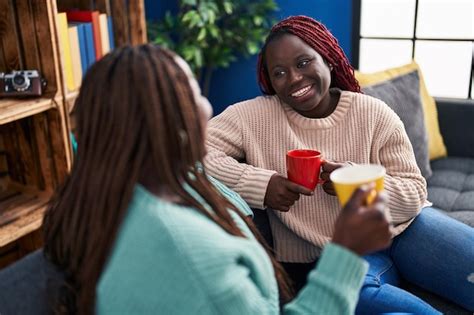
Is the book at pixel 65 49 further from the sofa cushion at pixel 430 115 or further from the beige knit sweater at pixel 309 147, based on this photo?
the sofa cushion at pixel 430 115

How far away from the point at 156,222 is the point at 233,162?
2.21ft

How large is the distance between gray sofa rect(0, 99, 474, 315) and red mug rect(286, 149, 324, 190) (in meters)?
0.23

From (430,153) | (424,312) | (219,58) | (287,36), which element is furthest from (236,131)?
(219,58)

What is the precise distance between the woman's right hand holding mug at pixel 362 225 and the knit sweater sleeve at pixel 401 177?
1.81 ft

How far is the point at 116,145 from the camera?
0.78 metres

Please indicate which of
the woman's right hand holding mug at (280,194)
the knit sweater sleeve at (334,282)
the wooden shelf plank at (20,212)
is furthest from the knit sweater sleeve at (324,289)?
the wooden shelf plank at (20,212)

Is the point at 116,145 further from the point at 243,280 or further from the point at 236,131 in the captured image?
the point at 236,131

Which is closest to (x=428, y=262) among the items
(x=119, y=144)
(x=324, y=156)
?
(x=324, y=156)

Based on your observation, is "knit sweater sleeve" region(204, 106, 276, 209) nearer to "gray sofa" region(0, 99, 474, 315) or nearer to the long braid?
"gray sofa" region(0, 99, 474, 315)

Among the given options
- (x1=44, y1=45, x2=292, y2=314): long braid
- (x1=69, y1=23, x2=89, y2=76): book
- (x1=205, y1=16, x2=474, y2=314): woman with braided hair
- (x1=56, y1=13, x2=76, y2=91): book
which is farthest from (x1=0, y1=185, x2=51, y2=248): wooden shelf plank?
(x1=44, y1=45, x2=292, y2=314): long braid

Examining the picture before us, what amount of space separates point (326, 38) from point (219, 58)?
5.99 feet

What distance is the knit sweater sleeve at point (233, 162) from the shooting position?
138cm

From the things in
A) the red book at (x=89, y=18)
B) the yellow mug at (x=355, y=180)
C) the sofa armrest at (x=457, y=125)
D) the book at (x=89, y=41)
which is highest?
the red book at (x=89, y=18)

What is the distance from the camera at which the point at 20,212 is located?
75.7 inches
